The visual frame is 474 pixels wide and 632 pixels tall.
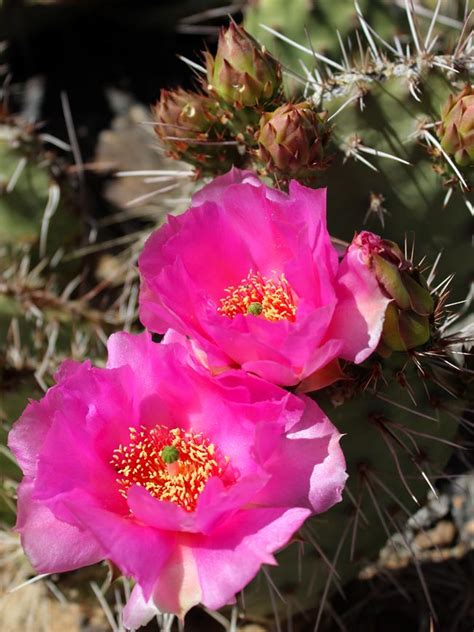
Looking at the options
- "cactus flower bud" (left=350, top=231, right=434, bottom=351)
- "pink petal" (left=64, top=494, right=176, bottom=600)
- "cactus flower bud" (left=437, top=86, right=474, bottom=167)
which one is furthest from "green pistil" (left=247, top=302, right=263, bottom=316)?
"cactus flower bud" (left=437, top=86, right=474, bottom=167)

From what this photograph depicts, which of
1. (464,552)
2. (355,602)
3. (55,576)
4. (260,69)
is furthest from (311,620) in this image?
(260,69)

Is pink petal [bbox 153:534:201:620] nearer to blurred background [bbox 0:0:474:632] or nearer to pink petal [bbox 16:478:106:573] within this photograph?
pink petal [bbox 16:478:106:573]

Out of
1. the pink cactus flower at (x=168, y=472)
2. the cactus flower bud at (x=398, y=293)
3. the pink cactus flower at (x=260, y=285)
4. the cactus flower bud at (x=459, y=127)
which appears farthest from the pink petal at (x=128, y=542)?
the cactus flower bud at (x=459, y=127)

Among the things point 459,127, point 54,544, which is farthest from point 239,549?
point 459,127

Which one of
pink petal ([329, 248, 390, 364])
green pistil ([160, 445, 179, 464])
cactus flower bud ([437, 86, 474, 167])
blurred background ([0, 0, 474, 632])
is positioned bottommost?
blurred background ([0, 0, 474, 632])

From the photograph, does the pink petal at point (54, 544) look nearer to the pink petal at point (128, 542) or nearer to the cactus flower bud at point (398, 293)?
the pink petal at point (128, 542)

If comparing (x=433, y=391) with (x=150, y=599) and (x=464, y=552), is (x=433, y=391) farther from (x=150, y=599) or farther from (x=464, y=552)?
(x=464, y=552)
